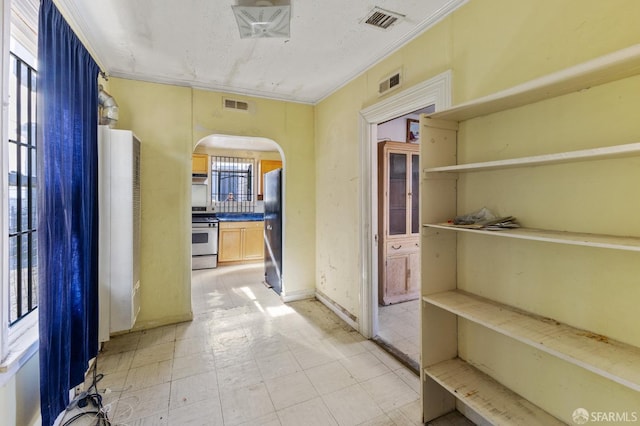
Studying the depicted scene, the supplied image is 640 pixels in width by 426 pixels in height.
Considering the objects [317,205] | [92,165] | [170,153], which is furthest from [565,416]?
[170,153]

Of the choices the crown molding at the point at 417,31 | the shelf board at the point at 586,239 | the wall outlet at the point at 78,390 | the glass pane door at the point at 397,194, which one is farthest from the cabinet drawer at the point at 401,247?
the wall outlet at the point at 78,390

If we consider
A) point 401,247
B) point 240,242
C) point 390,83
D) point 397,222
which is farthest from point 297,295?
point 390,83

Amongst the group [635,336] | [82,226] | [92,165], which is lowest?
[635,336]

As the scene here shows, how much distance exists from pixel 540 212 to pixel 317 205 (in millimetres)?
2691

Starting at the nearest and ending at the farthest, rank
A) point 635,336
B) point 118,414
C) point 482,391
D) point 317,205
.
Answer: point 635,336, point 482,391, point 118,414, point 317,205

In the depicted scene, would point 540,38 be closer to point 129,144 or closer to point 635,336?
point 635,336

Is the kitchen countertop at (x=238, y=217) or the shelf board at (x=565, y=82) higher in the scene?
the shelf board at (x=565, y=82)

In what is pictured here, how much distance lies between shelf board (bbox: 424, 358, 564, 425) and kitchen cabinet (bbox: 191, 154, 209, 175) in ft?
18.7

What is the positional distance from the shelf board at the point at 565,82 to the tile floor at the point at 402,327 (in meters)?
2.07

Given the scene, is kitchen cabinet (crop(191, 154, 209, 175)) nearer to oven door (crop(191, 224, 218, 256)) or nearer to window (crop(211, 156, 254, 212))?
window (crop(211, 156, 254, 212))

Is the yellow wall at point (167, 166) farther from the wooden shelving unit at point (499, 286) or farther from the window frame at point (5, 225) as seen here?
the wooden shelving unit at point (499, 286)

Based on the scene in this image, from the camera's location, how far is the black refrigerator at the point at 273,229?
3.99m

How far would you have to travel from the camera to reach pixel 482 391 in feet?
5.10

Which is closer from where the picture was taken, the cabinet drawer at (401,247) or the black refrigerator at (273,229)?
the cabinet drawer at (401,247)
